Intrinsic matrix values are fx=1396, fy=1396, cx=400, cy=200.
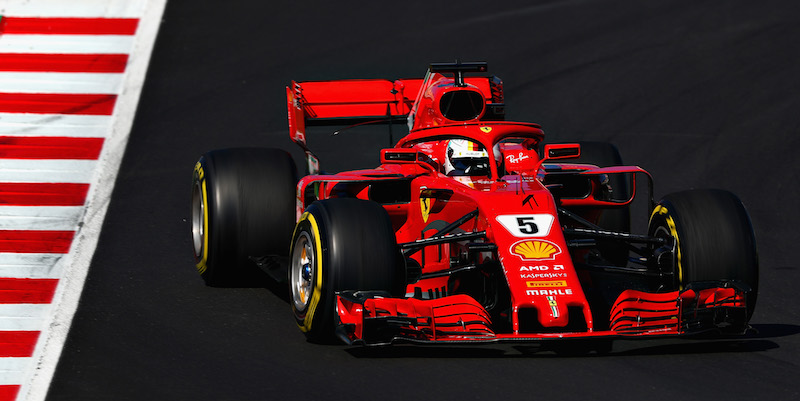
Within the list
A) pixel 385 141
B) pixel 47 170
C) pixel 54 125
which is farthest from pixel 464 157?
pixel 54 125

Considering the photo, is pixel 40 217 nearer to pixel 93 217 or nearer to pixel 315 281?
pixel 93 217

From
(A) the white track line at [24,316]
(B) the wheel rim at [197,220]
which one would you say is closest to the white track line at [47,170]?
(B) the wheel rim at [197,220]

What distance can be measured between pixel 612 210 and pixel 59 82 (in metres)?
7.41

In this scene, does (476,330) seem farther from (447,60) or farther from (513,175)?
(447,60)

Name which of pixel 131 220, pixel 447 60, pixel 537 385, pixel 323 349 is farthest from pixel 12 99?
pixel 537 385

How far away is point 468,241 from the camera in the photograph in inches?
383

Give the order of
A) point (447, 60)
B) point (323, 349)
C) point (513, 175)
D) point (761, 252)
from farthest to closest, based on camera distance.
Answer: point (447, 60) < point (761, 252) < point (513, 175) < point (323, 349)

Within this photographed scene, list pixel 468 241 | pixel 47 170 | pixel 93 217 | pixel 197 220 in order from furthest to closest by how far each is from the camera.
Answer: pixel 47 170 < pixel 93 217 < pixel 197 220 < pixel 468 241

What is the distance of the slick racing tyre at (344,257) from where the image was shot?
8758 millimetres

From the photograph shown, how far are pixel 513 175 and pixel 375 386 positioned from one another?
253 cm

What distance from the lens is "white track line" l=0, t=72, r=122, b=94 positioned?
16000 mm

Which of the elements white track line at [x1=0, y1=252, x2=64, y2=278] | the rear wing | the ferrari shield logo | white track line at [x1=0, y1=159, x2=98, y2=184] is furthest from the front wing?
white track line at [x1=0, y1=159, x2=98, y2=184]

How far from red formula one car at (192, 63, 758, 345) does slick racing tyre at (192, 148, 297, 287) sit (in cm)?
1

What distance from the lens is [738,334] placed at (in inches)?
357
